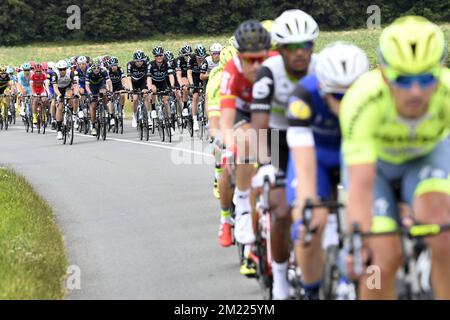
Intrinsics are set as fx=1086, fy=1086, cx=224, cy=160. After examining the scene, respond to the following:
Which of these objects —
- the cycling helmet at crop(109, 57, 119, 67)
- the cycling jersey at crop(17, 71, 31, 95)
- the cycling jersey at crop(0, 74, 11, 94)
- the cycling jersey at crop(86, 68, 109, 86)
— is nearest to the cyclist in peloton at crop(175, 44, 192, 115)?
the cycling jersey at crop(86, 68, 109, 86)

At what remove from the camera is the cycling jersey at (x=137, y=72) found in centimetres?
2546

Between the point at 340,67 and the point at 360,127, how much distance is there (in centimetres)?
67

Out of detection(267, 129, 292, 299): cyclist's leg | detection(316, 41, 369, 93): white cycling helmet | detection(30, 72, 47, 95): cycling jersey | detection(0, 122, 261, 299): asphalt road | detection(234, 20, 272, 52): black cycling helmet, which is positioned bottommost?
detection(0, 122, 261, 299): asphalt road

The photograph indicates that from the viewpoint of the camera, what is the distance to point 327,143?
679cm

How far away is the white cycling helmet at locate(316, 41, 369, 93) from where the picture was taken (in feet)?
20.1

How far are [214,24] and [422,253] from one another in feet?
339

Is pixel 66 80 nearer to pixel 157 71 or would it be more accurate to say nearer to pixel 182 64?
pixel 157 71

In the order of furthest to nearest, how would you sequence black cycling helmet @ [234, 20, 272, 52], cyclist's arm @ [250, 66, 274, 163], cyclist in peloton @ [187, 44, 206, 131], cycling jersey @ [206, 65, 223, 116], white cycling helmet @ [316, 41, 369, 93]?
1. cyclist in peloton @ [187, 44, 206, 131]
2. cycling jersey @ [206, 65, 223, 116]
3. black cycling helmet @ [234, 20, 272, 52]
4. cyclist's arm @ [250, 66, 274, 163]
5. white cycling helmet @ [316, 41, 369, 93]

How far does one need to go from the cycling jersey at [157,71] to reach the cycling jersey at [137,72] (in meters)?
0.36

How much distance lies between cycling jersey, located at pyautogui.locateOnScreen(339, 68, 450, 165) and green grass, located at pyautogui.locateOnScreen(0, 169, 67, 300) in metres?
3.38

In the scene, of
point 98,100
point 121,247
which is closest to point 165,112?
point 98,100

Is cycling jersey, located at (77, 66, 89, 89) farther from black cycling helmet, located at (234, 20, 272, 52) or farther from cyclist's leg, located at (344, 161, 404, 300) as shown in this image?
cyclist's leg, located at (344, 161, 404, 300)

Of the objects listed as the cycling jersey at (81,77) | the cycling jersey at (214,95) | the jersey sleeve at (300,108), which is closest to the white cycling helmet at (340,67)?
the jersey sleeve at (300,108)
